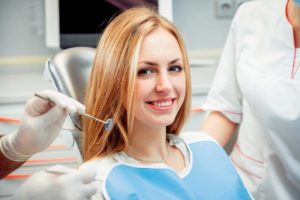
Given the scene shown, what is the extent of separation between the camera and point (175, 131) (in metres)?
1.09

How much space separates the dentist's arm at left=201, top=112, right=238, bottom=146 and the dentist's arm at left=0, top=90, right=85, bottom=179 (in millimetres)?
562

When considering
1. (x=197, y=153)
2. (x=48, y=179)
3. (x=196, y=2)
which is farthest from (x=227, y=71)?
(x=48, y=179)

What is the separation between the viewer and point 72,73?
3.58 feet

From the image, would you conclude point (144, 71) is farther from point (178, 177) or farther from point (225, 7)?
point (225, 7)

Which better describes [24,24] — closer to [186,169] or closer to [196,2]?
[196,2]

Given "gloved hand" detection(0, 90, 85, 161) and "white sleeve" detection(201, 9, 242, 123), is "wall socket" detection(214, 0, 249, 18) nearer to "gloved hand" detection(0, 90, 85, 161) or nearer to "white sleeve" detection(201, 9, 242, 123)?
"white sleeve" detection(201, 9, 242, 123)

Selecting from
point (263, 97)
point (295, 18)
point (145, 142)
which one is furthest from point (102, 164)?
point (295, 18)

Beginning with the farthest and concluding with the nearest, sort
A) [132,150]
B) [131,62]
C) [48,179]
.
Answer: [132,150] → [131,62] → [48,179]

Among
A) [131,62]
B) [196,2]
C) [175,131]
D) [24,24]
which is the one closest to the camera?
[131,62]

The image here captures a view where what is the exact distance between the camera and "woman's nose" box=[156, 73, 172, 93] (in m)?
0.87

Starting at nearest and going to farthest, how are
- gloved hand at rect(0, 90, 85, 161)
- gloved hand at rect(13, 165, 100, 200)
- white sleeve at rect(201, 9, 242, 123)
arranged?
1. gloved hand at rect(13, 165, 100, 200)
2. gloved hand at rect(0, 90, 85, 161)
3. white sleeve at rect(201, 9, 242, 123)

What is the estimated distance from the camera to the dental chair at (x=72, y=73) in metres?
1.06

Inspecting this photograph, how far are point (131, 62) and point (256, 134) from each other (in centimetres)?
53

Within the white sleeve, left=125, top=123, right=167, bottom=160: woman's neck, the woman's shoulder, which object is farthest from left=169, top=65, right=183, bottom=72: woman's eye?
the white sleeve
